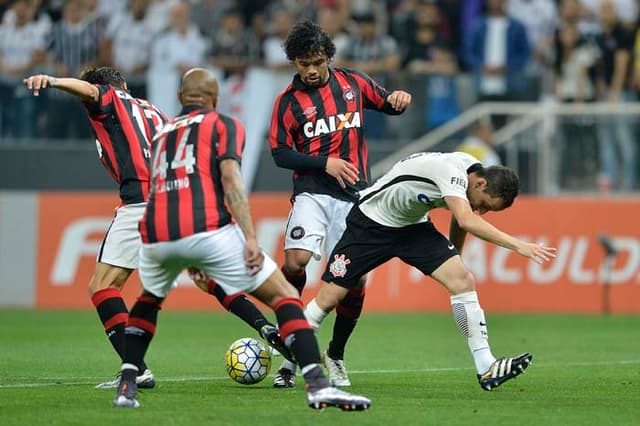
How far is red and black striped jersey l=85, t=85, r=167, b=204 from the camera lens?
9.68 meters

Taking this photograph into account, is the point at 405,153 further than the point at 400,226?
Yes

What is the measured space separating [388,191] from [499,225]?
9282mm

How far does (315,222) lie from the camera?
10.1 metres

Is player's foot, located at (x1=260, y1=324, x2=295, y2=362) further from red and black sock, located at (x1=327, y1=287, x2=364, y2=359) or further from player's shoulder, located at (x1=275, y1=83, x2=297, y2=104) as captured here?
player's shoulder, located at (x1=275, y1=83, x2=297, y2=104)

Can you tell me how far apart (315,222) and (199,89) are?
2.34 metres

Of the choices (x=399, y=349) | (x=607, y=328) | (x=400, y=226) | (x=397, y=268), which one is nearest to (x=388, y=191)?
(x=400, y=226)

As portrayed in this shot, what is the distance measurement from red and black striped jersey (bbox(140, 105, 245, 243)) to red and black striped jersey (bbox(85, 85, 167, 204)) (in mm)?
1816

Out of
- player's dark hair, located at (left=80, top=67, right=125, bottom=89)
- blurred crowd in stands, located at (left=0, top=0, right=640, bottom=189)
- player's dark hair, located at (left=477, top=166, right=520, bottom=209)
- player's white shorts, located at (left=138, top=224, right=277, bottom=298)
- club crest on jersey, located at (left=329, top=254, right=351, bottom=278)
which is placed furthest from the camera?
blurred crowd in stands, located at (left=0, top=0, right=640, bottom=189)

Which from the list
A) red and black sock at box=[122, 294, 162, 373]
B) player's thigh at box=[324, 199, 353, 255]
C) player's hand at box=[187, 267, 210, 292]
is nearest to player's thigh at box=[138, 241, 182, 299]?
red and black sock at box=[122, 294, 162, 373]

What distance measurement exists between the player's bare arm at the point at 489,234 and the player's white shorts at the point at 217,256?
148cm

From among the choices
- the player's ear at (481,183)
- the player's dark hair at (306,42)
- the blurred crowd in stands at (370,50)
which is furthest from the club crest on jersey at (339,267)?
the blurred crowd in stands at (370,50)

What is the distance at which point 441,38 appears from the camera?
786 inches

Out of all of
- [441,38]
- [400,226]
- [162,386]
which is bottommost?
[162,386]

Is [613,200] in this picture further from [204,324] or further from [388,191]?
[388,191]
